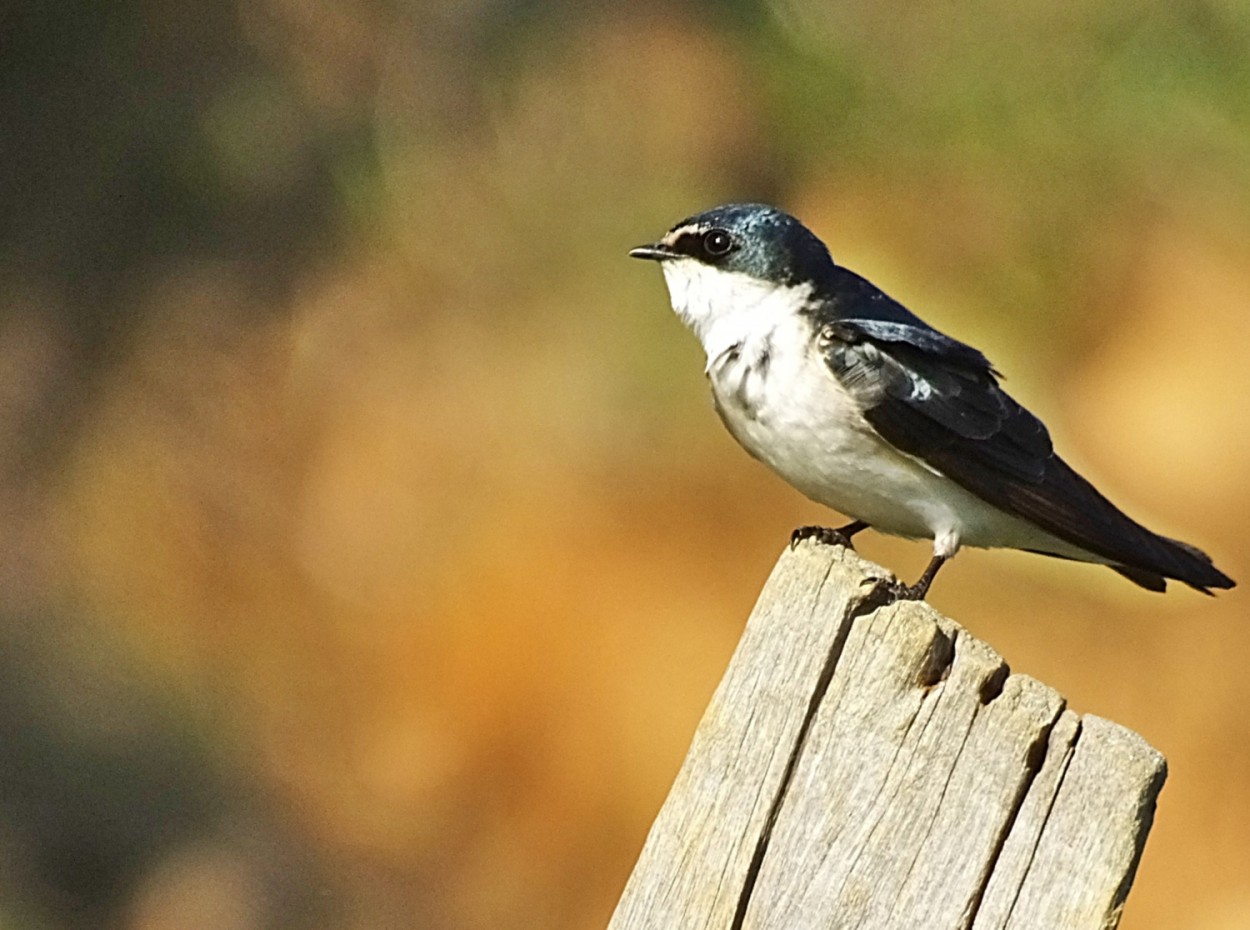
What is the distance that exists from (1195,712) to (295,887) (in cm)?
123

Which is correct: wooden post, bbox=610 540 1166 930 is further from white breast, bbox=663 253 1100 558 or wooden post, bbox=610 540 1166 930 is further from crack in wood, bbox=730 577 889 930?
white breast, bbox=663 253 1100 558

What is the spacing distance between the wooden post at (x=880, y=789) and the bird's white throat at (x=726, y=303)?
0.72 m

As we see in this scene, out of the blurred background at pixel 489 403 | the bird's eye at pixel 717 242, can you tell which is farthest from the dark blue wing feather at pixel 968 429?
the blurred background at pixel 489 403

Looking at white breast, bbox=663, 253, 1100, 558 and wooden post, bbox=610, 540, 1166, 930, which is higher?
white breast, bbox=663, 253, 1100, 558

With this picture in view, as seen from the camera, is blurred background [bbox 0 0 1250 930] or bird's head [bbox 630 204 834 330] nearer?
bird's head [bbox 630 204 834 330]

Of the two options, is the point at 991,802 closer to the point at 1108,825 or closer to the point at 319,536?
the point at 1108,825

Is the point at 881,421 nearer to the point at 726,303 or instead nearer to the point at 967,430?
the point at 967,430

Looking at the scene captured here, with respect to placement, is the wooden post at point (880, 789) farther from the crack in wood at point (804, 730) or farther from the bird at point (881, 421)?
the bird at point (881, 421)

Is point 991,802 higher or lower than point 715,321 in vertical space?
lower

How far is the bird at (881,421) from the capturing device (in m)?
1.48

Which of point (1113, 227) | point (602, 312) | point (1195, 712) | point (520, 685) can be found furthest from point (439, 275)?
point (1195, 712)

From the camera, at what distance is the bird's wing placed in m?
1.48

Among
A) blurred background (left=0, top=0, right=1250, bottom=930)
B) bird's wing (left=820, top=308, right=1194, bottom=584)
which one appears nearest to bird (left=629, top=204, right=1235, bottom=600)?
bird's wing (left=820, top=308, right=1194, bottom=584)

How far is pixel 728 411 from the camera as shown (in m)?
1.53
